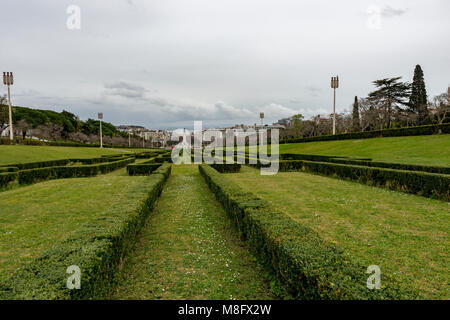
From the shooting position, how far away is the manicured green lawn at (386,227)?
12.1ft

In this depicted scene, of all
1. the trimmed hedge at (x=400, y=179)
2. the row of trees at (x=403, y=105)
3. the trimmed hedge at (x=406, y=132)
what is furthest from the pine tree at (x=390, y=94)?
the trimmed hedge at (x=400, y=179)

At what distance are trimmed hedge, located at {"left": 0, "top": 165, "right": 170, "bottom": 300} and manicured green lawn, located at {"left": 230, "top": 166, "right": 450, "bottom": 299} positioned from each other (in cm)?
387

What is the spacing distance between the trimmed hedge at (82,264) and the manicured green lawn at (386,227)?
12.7ft

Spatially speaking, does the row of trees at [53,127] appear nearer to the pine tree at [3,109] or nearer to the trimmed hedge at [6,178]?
the pine tree at [3,109]

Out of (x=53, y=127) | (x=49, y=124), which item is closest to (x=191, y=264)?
(x=53, y=127)

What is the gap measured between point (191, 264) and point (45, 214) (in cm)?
540

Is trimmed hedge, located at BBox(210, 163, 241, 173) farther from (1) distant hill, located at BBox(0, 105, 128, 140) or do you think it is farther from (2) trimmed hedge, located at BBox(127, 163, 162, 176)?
(1) distant hill, located at BBox(0, 105, 128, 140)

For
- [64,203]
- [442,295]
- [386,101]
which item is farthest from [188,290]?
[386,101]

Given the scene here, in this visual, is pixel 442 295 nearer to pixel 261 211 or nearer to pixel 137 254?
pixel 261 211

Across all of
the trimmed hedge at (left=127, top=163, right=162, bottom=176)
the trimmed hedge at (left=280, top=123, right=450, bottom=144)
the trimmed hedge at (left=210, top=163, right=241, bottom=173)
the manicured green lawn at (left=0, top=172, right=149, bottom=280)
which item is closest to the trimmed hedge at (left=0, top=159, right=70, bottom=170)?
the trimmed hedge at (left=127, top=163, right=162, bottom=176)

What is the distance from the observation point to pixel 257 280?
144 inches

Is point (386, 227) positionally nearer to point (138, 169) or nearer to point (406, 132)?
point (138, 169)

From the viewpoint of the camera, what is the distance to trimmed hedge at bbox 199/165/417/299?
226cm
